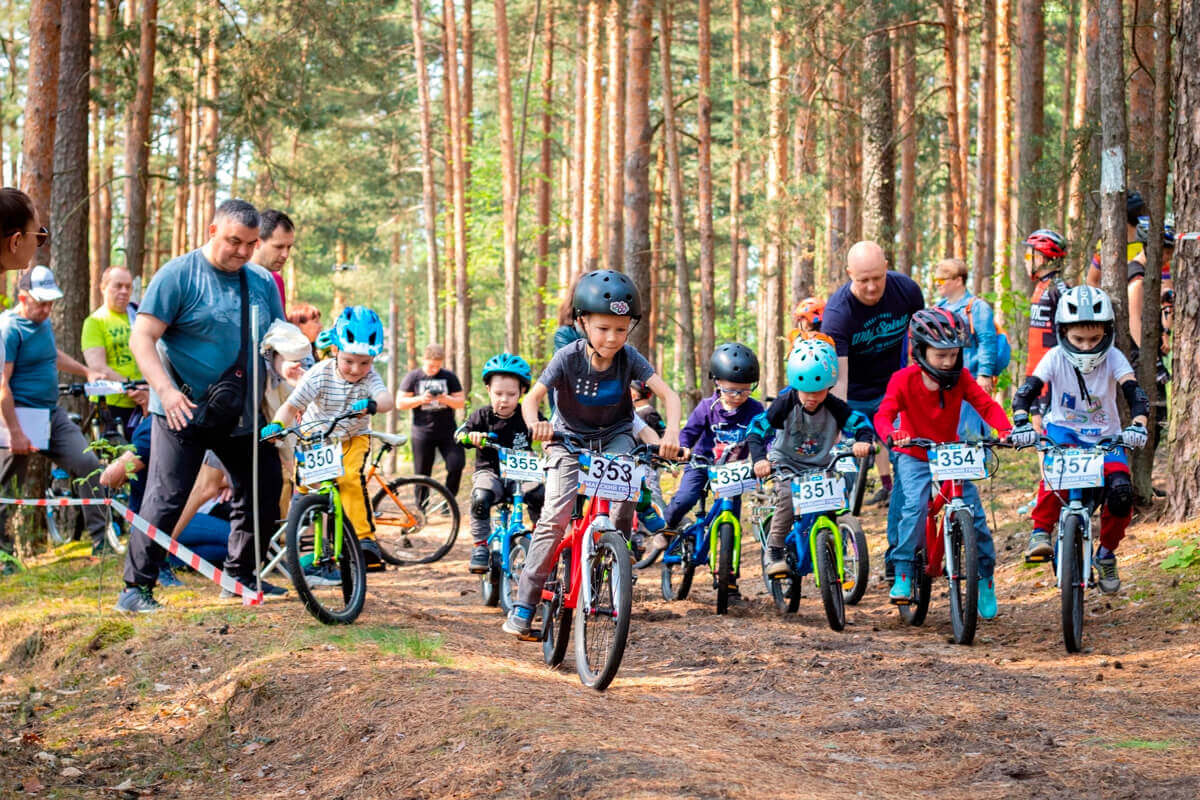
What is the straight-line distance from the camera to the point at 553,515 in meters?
6.64

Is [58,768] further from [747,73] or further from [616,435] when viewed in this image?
[747,73]

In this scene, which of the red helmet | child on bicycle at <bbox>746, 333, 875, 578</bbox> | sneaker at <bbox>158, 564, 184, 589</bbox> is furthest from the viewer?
the red helmet

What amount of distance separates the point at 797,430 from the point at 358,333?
118 inches

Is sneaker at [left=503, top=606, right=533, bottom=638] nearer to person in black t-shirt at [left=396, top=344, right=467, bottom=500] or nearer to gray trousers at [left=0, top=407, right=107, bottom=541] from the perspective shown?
gray trousers at [left=0, top=407, right=107, bottom=541]

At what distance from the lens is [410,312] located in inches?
2021

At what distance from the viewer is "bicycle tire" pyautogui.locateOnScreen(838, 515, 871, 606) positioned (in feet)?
26.4

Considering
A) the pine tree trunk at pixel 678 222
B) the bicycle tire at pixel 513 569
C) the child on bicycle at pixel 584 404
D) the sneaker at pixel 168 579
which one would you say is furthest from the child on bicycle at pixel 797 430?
the pine tree trunk at pixel 678 222

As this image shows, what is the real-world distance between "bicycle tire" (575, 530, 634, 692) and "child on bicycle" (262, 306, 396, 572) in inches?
73.0

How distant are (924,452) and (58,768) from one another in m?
5.33

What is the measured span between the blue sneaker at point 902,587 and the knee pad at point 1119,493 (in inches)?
51.8

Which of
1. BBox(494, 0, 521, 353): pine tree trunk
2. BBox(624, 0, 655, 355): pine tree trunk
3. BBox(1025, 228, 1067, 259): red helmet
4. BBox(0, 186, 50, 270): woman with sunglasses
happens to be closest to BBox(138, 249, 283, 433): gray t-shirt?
BBox(0, 186, 50, 270): woman with sunglasses

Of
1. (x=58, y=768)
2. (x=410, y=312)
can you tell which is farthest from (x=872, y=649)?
(x=410, y=312)

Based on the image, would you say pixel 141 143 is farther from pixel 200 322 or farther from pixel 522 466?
pixel 522 466

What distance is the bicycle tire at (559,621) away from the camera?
6.54 m
